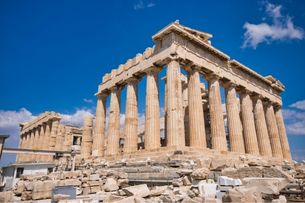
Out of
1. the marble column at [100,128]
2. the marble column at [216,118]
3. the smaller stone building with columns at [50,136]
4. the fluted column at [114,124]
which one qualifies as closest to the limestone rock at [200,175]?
the marble column at [216,118]

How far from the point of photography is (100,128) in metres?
27.9

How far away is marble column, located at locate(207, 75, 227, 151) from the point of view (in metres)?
20.9

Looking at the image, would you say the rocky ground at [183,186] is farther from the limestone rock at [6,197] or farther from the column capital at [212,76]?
the column capital at [212,76]

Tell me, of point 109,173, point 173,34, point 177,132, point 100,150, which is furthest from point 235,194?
point 100,150

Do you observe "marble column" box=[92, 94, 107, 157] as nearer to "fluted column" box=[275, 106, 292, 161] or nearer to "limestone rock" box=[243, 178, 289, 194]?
"limestone rock" box=[243, 178, 289, 194]

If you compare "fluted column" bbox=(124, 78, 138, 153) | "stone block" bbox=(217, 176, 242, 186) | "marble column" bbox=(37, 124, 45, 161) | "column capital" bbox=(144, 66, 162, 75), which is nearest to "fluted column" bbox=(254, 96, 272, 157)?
"column capital" bbox=(144, 66, 162, 75)

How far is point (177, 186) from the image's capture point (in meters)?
A: 8.88

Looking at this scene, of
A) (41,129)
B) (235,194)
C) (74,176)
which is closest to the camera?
(235,194)

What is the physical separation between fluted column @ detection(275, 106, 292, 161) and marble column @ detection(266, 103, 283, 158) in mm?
2110

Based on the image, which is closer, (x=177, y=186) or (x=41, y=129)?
(x=177, y=186)

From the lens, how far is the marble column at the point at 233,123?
909 inches

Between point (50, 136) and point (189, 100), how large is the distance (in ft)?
94.0

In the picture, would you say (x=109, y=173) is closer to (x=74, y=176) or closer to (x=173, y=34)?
(x=74, y=176)

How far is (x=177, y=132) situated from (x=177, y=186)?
896 cm
